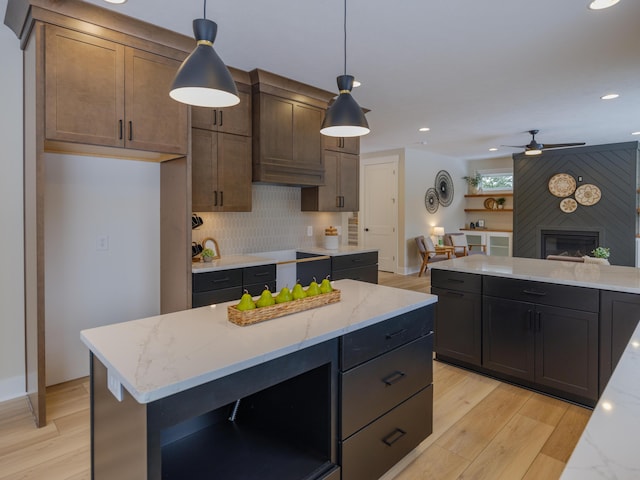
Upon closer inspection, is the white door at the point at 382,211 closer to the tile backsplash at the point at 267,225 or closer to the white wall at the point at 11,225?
the tile backsplash at the point at 267,225

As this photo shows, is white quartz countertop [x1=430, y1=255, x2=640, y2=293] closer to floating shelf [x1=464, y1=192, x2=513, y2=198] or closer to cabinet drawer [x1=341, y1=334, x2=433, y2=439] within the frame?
cabinet drawer [x1=341, y1=334, x2=433, y2=439]

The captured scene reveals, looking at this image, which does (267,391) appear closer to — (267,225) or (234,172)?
(234,172)

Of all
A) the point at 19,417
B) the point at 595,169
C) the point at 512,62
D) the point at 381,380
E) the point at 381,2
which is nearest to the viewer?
the point at 381,380

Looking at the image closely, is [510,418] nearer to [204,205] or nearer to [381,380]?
[381,380]

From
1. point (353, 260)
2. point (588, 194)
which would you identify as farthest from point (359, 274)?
point (588, 194)

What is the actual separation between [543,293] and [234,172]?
269cm

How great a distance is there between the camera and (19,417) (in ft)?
8.20

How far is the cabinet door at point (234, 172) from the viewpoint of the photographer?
3.46 meters

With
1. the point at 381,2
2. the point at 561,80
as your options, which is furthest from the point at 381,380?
the point at 561,80

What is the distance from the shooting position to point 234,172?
11.6ft

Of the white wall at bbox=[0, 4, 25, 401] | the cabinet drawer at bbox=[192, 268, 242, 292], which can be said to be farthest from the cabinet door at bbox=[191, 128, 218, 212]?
the white wall at bbox=[0, 4, 25, 401]

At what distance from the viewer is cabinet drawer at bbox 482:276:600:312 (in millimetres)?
2536

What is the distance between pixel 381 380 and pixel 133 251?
8.04 feet

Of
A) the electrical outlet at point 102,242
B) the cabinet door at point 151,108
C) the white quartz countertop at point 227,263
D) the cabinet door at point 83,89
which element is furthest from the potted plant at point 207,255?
the cabinet door at point 83,89
